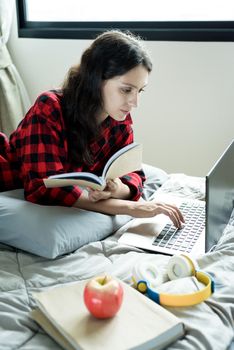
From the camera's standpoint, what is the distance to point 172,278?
0.99m

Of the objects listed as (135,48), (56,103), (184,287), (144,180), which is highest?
(135,48)

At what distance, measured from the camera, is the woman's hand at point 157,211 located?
51.6 inches

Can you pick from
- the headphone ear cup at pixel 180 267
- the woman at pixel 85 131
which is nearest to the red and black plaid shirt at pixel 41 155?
the woman at pixel 85 131

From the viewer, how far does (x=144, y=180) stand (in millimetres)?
1674

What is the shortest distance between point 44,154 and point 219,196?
20.6 inches

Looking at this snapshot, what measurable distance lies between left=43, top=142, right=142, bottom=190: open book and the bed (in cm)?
15

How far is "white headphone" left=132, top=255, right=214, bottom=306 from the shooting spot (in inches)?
34.9

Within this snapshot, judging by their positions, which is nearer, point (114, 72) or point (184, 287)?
point (184, 287)

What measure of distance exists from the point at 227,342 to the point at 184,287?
0.15 m

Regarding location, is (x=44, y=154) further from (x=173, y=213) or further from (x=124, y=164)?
(x=173, y=213)

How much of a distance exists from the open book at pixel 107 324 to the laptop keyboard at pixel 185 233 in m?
0.34

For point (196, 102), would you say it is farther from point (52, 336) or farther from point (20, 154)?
point (52, 336)
